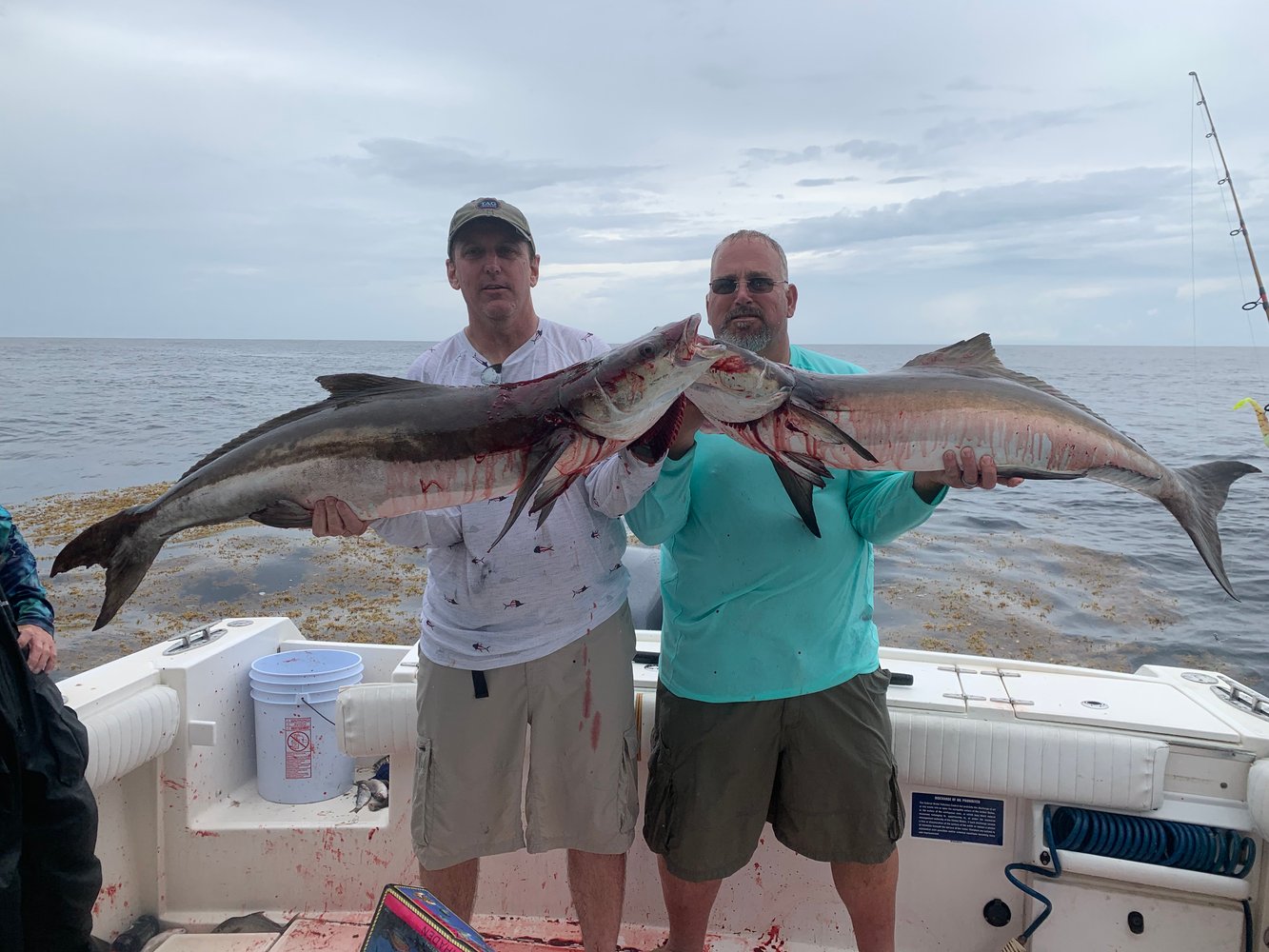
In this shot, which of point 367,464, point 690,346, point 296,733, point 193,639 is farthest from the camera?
point 193,639

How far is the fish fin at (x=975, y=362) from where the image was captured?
307cm

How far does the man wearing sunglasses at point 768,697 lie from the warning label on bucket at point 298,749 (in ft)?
7.22

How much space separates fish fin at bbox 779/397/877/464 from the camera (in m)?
2.58

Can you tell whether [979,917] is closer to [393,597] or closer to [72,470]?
[393,597]

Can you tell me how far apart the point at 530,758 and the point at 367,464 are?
1.25 m

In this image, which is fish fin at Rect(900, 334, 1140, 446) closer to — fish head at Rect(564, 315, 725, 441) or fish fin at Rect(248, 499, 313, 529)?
fish head at Rect(564, 315, 725, 441)

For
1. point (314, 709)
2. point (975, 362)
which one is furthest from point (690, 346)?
point (314, 709)

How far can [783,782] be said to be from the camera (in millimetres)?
3113

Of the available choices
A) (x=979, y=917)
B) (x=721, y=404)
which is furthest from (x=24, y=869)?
(x=979, y=917)

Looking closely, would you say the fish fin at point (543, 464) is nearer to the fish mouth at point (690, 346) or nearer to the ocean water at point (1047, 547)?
the fish mouth at point (690, 346)

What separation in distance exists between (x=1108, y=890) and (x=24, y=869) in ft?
13.1

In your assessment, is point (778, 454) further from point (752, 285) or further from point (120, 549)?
point (120, 549)

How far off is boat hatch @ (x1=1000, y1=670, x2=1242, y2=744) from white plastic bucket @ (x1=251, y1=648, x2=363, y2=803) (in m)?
A: 3.33

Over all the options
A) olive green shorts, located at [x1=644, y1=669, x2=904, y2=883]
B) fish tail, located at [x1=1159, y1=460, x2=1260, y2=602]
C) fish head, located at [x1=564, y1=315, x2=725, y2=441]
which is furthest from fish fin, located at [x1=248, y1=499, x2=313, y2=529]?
fish tail, located at [x1=1159, y1=460, x2=1260, y2=602]
